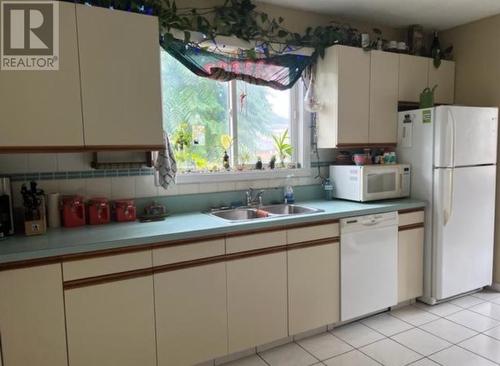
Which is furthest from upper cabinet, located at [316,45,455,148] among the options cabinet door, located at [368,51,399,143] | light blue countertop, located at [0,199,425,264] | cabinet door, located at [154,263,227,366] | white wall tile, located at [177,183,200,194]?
cabinet door, located at [154,263,227,366]

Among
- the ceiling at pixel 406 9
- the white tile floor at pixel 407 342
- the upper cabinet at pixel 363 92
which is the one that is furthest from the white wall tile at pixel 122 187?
the ceiling at pixel 406 9

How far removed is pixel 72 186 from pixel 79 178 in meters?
0.07

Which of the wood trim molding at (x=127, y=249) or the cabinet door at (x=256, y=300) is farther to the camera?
the cabinet door at (x=256, y=300)

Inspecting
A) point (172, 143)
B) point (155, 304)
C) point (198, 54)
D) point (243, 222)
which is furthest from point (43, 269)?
point (198, 54)

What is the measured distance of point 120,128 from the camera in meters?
2.14

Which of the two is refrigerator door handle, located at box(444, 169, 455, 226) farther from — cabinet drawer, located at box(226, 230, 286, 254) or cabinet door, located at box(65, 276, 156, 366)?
cabinet door, located at box(65, 276, 156, 366)

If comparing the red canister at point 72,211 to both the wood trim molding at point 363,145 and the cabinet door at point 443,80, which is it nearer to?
the wood trim molding at point 363,145

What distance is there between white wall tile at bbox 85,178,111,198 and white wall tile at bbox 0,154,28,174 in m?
0.37

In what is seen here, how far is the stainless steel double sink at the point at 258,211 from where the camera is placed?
8.90 feet

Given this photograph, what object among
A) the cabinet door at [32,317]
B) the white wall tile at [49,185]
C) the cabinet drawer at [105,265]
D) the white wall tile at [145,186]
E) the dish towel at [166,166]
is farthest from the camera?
the white wall tile at [145,186]

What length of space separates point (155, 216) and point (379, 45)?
7.95 feet

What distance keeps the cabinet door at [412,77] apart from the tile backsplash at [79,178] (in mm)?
2041

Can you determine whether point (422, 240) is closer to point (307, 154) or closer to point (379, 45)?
point (307, 154)

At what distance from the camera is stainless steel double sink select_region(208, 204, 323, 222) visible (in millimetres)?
2713
